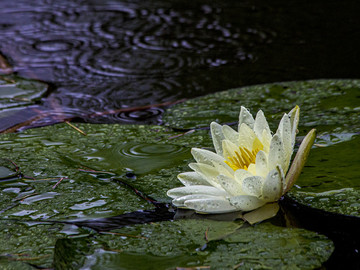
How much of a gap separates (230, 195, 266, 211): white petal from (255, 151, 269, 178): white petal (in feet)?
Result: 0.24

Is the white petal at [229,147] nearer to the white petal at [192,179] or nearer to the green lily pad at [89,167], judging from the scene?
the white petal at [192,179]

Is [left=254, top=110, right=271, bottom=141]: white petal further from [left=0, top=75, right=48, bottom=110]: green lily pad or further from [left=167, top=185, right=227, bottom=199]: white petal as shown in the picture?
[left=0, top=75, right=48, bottom=110]: green lily pad

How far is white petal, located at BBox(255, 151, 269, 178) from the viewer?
4.33 feet

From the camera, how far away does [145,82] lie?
2877mm

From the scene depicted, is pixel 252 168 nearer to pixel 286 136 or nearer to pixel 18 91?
pixel 286 136

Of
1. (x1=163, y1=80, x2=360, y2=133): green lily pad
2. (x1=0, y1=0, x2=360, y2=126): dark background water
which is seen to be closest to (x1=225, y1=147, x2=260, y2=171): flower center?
(x1=163, y1=80, x2=360, y2=133): green lily pad

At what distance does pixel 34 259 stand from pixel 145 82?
1802mm

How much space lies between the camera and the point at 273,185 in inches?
53.0

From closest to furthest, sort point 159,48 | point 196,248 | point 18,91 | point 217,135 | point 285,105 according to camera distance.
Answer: point 196,248, point 217,135, point 285,105, point 18,91, point 159,48

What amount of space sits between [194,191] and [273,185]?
0.23m

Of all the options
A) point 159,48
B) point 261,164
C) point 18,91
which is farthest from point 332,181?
point 159,48

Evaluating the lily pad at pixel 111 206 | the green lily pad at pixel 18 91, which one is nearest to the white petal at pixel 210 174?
the lily pad at pixel 111 206

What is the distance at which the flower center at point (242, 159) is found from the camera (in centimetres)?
140

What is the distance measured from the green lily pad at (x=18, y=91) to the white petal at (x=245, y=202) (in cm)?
150
